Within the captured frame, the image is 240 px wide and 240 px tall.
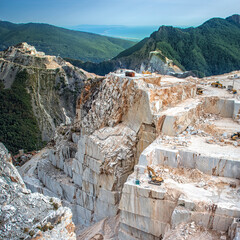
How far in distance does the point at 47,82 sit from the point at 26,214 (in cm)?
5105

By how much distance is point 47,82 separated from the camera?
58.7 meters

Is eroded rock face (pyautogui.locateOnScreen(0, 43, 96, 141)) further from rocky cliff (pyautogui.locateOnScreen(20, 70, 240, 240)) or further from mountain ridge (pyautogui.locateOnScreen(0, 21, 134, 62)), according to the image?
mountain ridge (pyautogui.locateOnScreen(0, 21, 134, 62))

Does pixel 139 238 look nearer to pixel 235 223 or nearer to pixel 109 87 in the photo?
pixel 235 223

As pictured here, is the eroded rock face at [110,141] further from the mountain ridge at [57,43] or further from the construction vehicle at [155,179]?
the mountain ridge at [57,43]

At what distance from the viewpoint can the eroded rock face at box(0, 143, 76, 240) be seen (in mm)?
9484

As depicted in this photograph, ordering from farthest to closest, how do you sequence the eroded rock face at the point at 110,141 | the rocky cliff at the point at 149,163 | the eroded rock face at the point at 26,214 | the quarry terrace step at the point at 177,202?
the eroded rock face at the point at 110,141 < the rocky cliff at the point at 149,163 < the quarry terrace step at the point at 177,202 < the eroded rock face at the point at 26,214

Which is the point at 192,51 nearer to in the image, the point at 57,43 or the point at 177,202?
the point at 177,202

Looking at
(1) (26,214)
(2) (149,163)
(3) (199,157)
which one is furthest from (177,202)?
(1) (26,214)

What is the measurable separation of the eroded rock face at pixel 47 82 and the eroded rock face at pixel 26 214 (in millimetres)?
40252

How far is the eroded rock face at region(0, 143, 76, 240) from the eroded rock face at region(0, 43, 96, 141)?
40.3 metres

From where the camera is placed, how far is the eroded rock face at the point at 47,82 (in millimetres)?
54056

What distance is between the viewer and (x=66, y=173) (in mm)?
20688

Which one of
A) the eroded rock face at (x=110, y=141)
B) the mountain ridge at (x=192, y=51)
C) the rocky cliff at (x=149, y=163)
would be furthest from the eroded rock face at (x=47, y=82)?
the eroded rock face at (x=110, y=141)

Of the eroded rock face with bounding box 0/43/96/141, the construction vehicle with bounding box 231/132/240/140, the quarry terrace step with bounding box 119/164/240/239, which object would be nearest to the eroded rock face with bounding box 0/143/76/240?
the quarry terrace step with bounding box 119/164/240/239
